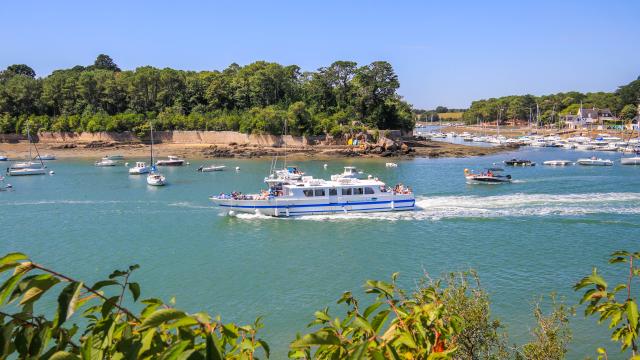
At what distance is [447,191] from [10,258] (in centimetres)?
4899

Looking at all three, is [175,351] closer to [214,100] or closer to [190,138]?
[190,138]

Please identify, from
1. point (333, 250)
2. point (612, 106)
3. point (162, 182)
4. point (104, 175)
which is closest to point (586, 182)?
point (333, 250)

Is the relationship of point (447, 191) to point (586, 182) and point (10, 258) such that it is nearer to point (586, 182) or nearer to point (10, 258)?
point (586, 182)

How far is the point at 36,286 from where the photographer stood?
11.4 feet

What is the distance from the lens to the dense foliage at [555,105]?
146250mm

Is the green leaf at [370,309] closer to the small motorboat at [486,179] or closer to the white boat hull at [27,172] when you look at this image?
the small motorboat at [486,179]

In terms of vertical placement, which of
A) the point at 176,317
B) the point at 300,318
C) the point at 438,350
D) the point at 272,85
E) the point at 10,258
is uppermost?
the point at 272,85

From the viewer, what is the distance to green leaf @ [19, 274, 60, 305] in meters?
3.45

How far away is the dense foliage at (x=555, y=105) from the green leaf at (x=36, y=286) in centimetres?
15473

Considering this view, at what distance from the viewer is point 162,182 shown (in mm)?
56500

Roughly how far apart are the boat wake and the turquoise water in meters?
0.15

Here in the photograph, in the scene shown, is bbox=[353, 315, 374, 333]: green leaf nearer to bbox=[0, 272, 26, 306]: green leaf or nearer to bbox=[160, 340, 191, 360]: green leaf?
bbox=[160, 340, 191, 360]: green leaf

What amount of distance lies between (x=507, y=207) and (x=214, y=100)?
74733mm

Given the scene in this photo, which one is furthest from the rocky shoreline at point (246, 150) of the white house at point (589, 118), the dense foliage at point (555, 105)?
the dense foliage at point (555, 105)
